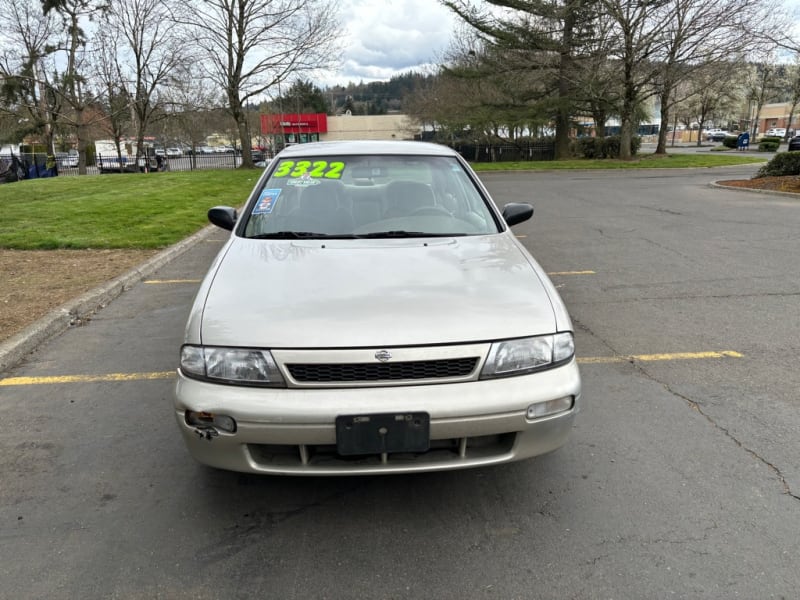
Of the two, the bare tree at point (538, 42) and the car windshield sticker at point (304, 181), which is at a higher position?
the bare tree at point (538, 42)

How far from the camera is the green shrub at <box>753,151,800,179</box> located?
16562 mm

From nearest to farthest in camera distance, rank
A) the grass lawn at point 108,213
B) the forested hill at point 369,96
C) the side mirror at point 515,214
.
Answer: the side mirror at point 515,214
the grass lawn at point 108,213
the forested hill at point 369,96

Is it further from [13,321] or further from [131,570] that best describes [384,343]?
[13,321]

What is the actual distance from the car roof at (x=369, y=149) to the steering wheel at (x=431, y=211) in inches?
26.1

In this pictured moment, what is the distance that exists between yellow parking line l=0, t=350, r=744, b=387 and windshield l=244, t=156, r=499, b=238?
1400 mm

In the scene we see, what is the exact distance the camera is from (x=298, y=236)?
3352 mm

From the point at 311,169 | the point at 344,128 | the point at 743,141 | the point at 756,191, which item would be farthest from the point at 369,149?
the point at 344,128

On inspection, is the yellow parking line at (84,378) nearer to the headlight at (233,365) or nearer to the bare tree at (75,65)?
the headlight at (233,365)

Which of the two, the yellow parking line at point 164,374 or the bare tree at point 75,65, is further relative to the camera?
the bare tree at point 75,65

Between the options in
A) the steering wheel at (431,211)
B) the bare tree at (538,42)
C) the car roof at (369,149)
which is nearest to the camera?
the steering wheel at (431,211)

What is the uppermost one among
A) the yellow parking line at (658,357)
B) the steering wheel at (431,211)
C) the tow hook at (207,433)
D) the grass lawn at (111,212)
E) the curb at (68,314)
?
the steering wheel at (431,211)

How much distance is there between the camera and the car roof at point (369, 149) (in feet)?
13.7

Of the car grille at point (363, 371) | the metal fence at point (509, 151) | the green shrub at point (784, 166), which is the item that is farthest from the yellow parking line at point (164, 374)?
the metal fence at point (509, 151)

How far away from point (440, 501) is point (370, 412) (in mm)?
760
